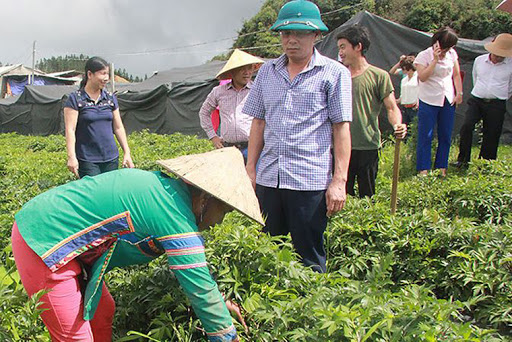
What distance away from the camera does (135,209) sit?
190cm

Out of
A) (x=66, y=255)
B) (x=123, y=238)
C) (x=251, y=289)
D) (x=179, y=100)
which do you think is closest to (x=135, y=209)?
(x=123, y=238)

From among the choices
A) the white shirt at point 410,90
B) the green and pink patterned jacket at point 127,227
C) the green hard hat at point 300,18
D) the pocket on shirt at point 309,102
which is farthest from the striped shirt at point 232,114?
the white shirt at point 410,90

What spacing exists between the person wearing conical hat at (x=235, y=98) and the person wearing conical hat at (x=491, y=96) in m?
3.48

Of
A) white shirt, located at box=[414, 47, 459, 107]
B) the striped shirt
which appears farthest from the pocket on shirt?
white shirt, located at box=[414, 47, 459, 107]

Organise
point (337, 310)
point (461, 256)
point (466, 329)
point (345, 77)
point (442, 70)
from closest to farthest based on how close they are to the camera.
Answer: point (466, 329) < point (337, 310) < point (345, 77) < point (461, 256) < point (442, 70)

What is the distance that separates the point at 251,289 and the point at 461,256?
1.62 meters

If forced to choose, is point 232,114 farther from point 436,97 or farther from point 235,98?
point 436,97

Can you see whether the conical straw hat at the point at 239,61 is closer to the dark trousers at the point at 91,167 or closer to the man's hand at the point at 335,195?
the dark trousers at the point at 91,167

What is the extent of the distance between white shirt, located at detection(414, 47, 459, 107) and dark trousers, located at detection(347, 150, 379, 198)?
181cm

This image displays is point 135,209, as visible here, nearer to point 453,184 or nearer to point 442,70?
point 453,184

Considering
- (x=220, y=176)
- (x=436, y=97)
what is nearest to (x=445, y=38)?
(x=436, y=97)

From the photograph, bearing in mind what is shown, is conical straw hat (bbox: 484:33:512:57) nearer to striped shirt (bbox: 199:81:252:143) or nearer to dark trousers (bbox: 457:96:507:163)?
dark trousers (bbox: 457:96:507:163)

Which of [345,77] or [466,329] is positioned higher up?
[345,77]

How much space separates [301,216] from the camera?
2779 millimetres
